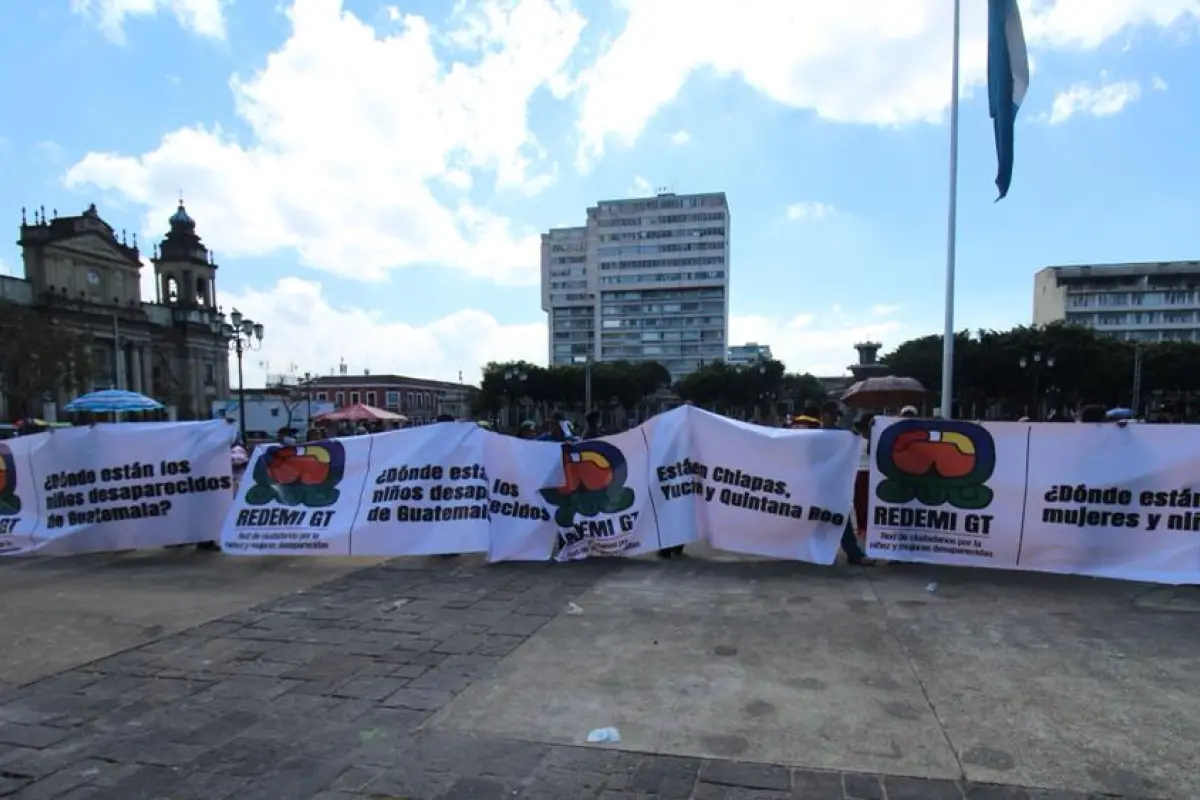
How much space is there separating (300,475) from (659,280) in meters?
143

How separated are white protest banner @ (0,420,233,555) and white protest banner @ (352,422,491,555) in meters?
2.06

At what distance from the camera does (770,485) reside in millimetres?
7152

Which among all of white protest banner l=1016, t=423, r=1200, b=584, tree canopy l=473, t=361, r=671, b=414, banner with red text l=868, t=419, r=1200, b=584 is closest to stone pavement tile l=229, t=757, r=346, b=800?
banner with red text l=868, t=419, r=1200, b=584

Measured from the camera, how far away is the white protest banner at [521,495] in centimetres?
738

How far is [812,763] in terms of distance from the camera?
3.05 metres

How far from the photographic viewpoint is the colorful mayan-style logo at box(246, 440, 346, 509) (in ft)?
25.4

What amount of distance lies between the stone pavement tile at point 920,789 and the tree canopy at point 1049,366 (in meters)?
49.7

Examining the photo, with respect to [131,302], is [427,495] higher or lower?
lower

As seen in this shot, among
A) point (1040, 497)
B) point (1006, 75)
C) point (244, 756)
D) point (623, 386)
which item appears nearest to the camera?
point (244, 756)

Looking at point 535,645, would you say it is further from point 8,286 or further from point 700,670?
point 8,286

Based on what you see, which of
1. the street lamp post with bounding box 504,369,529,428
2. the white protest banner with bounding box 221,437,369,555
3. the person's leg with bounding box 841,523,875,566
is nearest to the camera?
the person's leg with bounding box 841,523,875,566

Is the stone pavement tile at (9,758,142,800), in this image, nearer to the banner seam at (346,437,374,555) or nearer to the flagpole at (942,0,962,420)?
the banner seam at (346,437,374,555)

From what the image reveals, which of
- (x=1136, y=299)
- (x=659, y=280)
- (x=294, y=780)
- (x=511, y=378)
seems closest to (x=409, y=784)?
(x=294, y=780)

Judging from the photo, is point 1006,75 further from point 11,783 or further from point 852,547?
point 11,783
